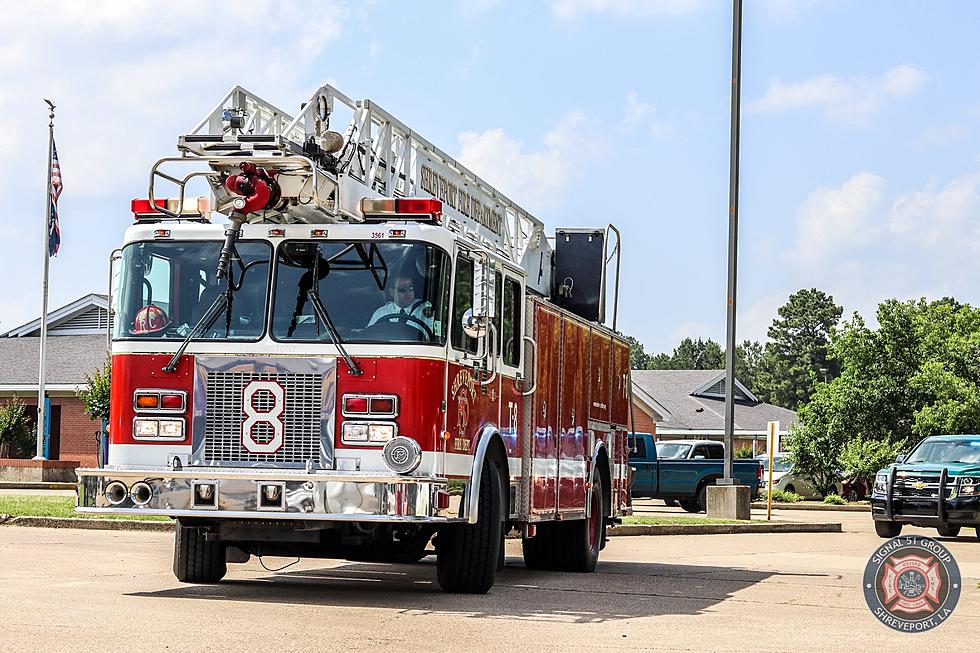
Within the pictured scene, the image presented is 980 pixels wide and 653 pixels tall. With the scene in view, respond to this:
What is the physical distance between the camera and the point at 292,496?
1107 centimetres

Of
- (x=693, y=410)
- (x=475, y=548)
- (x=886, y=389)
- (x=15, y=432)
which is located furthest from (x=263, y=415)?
(x=693, y=410)

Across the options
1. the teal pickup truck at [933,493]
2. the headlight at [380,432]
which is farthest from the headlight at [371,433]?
the teal pickup truck at [933,493]

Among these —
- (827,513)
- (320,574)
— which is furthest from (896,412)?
(320,574)

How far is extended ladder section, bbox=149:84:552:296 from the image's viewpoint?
11.5 metres

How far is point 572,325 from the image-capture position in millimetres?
15453

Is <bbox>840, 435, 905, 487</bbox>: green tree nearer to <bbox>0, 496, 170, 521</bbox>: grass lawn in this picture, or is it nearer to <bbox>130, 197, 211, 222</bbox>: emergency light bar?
<bbox>0, 496, 170, 521</bbox>: grass lawn

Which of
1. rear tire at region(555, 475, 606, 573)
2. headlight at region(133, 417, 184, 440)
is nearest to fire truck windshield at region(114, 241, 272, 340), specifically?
headlight at region(133, 417, 184, 440)

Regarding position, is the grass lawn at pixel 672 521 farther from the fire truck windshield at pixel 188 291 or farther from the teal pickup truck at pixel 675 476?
the fire truck windshield at pixel 188 291

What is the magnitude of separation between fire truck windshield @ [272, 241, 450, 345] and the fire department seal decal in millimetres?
→ 3820

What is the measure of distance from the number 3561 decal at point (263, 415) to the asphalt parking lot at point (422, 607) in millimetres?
1176

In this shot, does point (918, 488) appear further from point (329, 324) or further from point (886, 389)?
point (886, 389)

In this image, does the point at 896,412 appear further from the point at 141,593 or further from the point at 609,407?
the point at 141,593

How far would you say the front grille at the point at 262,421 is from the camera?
1129cm

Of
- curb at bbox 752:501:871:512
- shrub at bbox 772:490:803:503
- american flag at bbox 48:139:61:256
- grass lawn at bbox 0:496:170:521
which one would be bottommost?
curb at bbox 752:501:871:512
